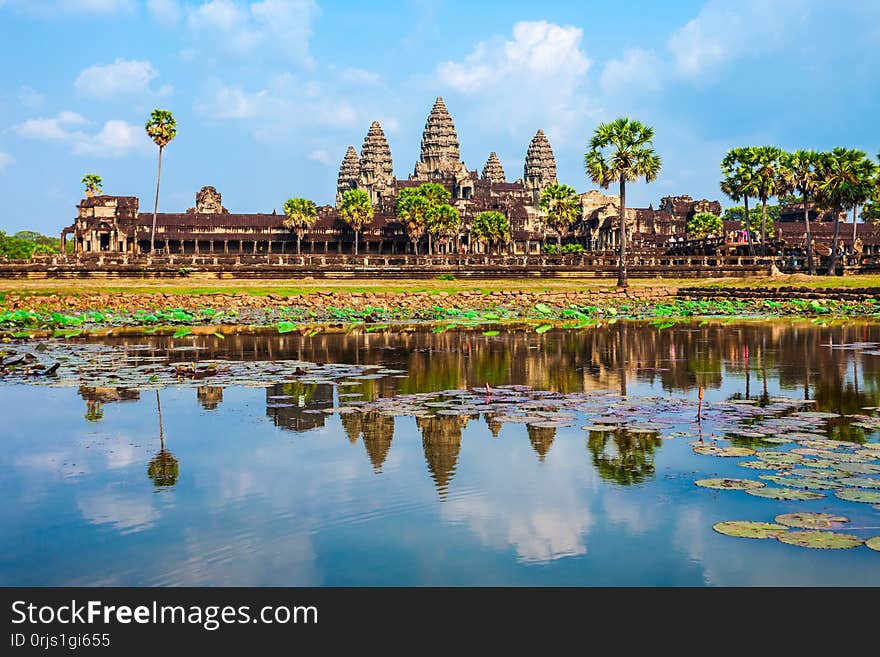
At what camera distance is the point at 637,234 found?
440 feet

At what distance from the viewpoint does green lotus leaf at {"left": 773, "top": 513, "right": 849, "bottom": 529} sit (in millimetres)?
7820

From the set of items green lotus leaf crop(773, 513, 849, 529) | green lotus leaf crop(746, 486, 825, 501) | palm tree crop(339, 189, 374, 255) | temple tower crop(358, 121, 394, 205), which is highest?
temple tower crop(358, 121, 394, 205)

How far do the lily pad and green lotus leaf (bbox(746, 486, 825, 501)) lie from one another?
89 centimetres

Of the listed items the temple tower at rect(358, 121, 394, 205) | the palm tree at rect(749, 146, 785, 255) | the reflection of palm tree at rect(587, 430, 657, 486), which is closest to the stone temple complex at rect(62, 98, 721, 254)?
the temple tower at rect(358, 121, 394, 205)

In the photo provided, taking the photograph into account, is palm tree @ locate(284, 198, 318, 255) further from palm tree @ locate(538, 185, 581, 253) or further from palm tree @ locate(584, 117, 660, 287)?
palm tree @ locate(584, 117, 660, 287)

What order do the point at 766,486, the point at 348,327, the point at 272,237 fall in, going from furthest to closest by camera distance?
the point at 272,237
the point at 348,327
the point at 766,486

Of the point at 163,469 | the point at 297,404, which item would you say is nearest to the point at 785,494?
the point at 163,469

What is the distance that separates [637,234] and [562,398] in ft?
402

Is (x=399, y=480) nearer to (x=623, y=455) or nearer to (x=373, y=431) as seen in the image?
(x=373, y=431)

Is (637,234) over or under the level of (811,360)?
over

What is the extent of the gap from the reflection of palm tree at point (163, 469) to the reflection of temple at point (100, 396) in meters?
3.26
